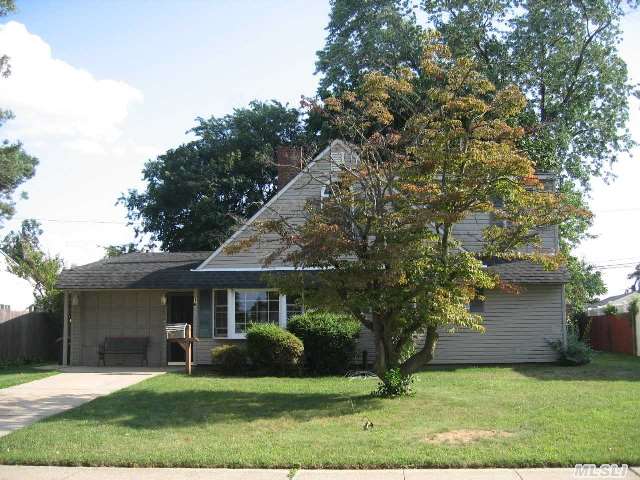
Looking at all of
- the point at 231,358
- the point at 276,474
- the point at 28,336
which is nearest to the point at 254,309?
the point at 231,358

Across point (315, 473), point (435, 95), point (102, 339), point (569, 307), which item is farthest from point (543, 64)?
point (315, 473)

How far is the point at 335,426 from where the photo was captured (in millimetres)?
10680

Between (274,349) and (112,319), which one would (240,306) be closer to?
(274,349)

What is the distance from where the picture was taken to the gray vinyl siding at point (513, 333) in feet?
66.6

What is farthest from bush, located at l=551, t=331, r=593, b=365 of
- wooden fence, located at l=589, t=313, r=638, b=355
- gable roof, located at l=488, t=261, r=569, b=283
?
wooden fence, located at l=589, t=313, r=638, b=355

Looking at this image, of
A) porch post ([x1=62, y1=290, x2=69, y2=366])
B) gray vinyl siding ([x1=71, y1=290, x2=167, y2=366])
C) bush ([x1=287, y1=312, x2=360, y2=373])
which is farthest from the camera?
gray vinyl siding ([x1=71, y1=290, x2=167, y2=366])

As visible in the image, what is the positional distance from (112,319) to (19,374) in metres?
A: 3.51

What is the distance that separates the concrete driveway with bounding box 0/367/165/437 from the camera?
1187cm

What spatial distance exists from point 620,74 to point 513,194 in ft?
73.4

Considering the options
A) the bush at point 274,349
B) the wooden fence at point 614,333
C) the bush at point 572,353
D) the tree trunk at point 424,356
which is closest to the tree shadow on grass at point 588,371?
the bush at point 572,353

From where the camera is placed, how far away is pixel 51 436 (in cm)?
1000

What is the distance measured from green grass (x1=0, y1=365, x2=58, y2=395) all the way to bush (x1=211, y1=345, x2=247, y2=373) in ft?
14.8

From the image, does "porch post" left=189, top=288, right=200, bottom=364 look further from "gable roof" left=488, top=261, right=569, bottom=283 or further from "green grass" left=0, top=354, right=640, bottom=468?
"gable roof" left=488, top=261, right=569, bottom=283

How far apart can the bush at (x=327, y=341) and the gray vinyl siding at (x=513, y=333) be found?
3429 millimetres
